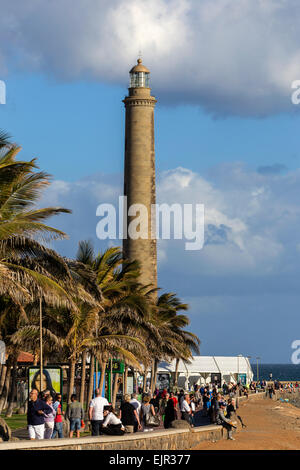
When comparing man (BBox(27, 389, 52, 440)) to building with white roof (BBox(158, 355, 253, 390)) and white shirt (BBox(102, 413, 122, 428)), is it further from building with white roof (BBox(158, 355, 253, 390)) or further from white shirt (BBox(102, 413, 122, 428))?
building with white roof (BBox(158, 355, 253, 390))

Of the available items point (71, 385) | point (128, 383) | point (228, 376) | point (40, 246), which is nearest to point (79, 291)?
point (40, 246)

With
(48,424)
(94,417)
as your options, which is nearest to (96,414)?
(94,417)

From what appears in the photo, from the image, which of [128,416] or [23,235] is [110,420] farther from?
[23,235]

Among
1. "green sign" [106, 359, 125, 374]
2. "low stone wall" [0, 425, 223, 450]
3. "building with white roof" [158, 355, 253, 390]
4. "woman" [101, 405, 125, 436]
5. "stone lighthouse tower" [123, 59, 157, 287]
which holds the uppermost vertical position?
"stone lighthouse tower" [123, 59, 157, 287]

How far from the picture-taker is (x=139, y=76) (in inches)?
3137

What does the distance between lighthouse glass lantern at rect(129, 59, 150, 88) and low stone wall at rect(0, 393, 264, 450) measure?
5520cm

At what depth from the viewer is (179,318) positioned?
59.2 meters

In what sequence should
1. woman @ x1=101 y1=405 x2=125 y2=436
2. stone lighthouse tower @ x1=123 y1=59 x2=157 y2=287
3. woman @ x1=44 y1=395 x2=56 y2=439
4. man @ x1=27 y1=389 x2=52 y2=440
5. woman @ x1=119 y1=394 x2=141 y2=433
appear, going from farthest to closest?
stone lighthouse tower @ x1=123 y1=59 x2=157 y2=287, woman @ x1=119 y1=394 x2=141 y2=433, woman @ x1=44 y1=395 x2=56 y2=439, woman @ x1=101 y1=405 x2=125 y2=436, man @ x1=27 y1=389 x2=52 y2=440

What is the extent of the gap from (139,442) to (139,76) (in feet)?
210

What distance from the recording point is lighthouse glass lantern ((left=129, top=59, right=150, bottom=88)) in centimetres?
7856

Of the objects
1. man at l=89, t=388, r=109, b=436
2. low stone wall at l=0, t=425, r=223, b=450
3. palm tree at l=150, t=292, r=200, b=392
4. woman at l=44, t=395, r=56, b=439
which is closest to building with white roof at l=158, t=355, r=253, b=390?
palm tree at l=150, t=292, r=200, b=392

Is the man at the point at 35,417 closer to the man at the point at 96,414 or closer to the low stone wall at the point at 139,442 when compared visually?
the low stone wall at the point at 139,442

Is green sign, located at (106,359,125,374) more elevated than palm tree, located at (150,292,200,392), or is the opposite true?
palm tree, located at (150,292,200,392)
